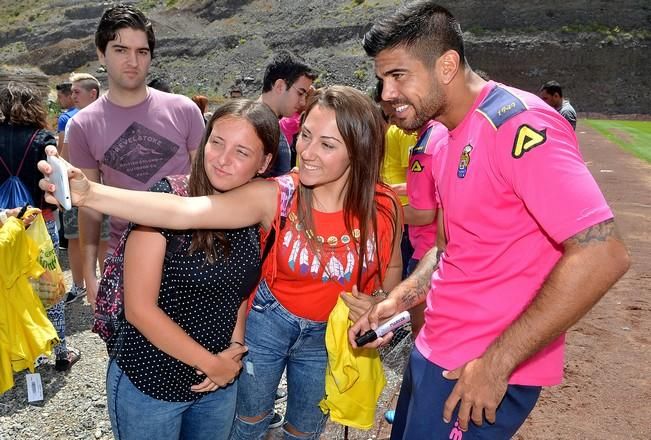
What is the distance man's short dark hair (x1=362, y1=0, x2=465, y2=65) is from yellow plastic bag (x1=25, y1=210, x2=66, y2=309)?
2.71 m

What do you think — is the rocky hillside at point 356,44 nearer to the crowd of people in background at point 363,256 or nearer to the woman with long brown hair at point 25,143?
the woman with long brown hair at point 25,143

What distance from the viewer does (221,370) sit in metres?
2.20

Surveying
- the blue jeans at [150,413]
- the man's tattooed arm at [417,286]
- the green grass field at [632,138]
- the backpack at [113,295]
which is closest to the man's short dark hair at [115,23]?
the backpack at [113,295]

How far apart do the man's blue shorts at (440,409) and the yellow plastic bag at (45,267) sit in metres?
2.65

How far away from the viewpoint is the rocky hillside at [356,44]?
45.8 meters

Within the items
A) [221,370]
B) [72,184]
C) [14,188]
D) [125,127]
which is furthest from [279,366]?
[14,188]

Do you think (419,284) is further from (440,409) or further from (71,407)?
(71,407)

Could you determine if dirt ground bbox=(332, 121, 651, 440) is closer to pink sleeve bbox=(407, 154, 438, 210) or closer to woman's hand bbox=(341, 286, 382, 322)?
pink sleeve bbox=(407, 154, 438, 210)

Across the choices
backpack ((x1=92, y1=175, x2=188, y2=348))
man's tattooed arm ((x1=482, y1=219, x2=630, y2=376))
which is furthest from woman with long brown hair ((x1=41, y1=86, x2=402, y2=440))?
man's tattooed arm ((x1=482, y1=219, x2=630, y2=376))

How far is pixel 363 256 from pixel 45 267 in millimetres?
2436

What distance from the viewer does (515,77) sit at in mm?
47219

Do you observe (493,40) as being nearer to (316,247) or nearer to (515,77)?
(515,77)

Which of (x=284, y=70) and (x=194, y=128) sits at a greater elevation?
(x=284, y=70)

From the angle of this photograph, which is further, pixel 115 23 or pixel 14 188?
pixel 14 188
